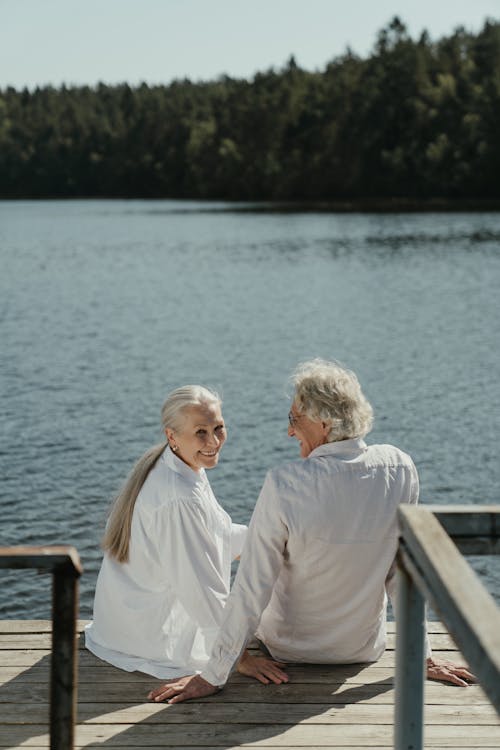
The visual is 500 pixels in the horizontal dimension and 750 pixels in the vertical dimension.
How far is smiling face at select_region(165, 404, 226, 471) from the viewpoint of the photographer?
4.07 metres

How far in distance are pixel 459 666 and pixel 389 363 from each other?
1758 cm

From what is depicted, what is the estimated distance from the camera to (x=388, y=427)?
15633 millimetres

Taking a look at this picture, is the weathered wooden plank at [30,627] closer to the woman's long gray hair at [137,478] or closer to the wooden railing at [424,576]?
the woman's long gray hair at [137,478]

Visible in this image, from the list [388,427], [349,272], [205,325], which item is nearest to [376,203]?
[349,272]

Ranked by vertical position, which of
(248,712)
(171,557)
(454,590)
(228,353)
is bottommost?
(228,353)

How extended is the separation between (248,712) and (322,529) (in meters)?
0.64

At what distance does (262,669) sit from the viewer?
395cm

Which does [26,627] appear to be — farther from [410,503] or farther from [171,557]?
[410,503]

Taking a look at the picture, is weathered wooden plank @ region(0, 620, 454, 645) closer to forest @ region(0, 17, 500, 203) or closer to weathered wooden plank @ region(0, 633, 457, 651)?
weathered wooden plank @ region(0, 633, 457, 651)

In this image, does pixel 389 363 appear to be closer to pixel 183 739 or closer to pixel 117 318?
pixel 117 318

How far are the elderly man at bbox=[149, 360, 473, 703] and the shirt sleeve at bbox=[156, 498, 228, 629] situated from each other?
233mm

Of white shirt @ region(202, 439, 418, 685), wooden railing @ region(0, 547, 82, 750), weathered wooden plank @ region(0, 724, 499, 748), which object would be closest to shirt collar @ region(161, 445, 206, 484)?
white shirt @ region(202, 439, 418, 685)

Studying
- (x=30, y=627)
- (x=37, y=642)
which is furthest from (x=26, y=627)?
(x=37, y=642)

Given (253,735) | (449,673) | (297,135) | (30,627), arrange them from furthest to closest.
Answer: (297,135), (30,627), (449,673), (253,735)
